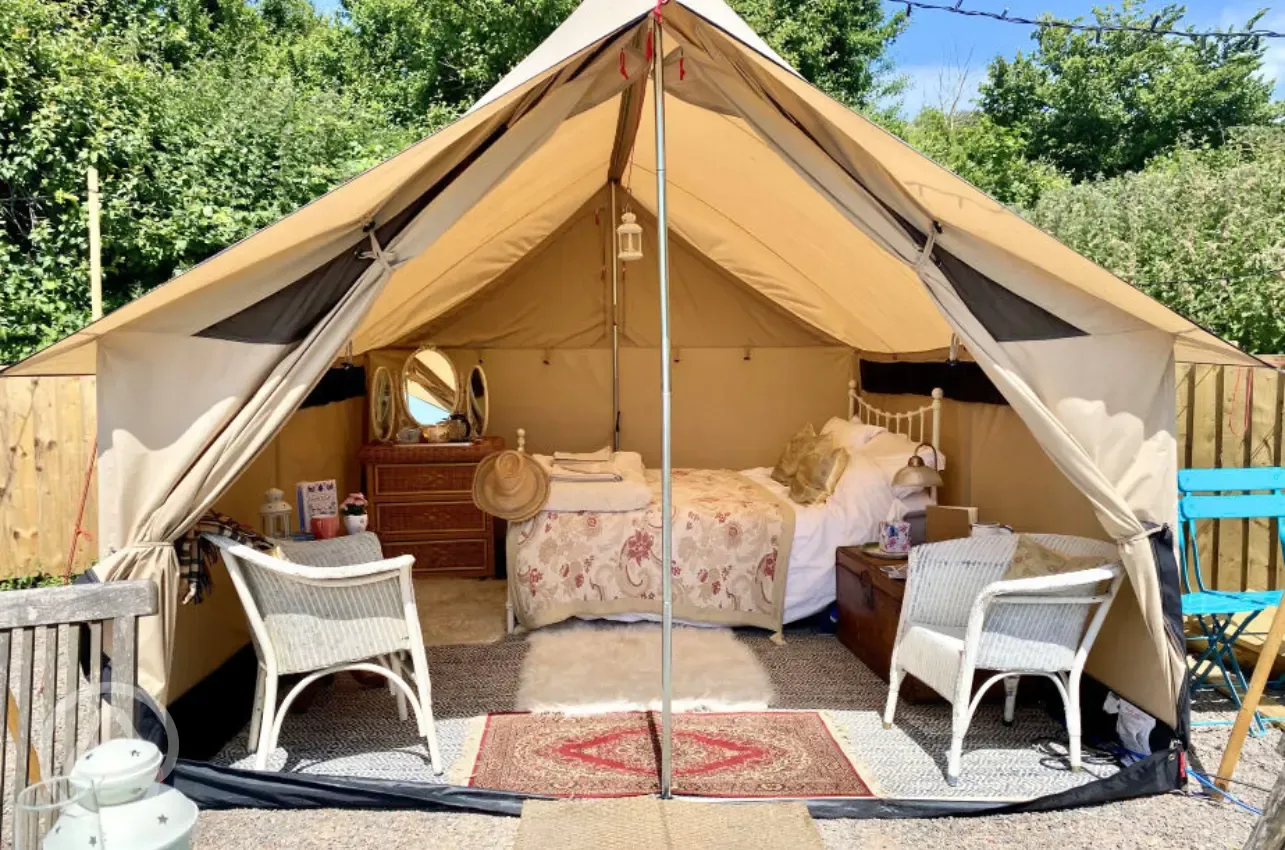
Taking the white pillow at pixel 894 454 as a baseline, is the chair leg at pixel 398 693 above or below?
below

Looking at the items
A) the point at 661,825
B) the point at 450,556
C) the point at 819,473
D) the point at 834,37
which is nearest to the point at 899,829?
the point at 661,825

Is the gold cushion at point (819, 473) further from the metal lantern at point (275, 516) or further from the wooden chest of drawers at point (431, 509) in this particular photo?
the metal lantern at point (275, 516)

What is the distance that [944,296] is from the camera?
9.86ft

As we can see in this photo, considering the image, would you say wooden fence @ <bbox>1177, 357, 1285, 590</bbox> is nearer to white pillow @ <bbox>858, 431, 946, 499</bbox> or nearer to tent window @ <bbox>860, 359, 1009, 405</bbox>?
tent window @ <bbox>860, 359, 1009, 405</bbox>

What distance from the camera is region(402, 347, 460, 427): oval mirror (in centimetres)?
612

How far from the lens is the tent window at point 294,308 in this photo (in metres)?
2.80

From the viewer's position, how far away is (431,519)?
227 inches

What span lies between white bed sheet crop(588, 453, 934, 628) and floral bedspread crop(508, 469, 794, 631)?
0.28ft

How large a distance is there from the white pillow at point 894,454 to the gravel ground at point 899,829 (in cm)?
A: 195

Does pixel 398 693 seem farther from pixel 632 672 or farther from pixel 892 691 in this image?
pixel 892 691

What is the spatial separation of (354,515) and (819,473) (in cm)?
233

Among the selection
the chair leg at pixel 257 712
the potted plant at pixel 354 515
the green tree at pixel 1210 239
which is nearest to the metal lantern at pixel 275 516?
the potted plant at pixel 354 515

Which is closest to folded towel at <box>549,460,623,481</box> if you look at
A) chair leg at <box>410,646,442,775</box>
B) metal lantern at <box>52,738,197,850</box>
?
chair leg at <box>410,646,442,775</box>

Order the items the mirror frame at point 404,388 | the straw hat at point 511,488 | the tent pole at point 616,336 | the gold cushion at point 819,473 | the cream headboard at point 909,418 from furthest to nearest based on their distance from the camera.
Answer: the tent pole at point 616,336
the mirror frame at point 404,388
the cream headboard at point 909,418
the gold cushion at point 819,473
the straw hat at point 511,488
